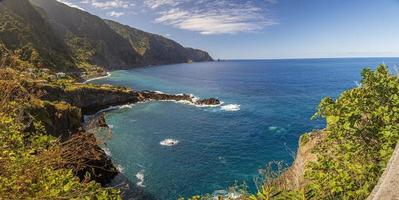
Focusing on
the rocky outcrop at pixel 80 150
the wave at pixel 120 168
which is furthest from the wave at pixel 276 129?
the rocky outcrop at pixel 80 150

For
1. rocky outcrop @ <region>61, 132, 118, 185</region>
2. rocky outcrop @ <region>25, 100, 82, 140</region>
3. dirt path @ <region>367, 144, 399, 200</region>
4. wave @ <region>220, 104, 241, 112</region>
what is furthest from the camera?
wave @ <region>220, 104, 241, 112</region>

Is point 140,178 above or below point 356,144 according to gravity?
below

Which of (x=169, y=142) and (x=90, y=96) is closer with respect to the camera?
(x=169, y=142)

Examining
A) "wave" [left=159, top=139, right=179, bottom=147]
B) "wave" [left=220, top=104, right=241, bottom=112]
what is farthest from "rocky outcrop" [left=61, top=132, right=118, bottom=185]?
"wave" [left=220, top=104, right=241, bottom=112]

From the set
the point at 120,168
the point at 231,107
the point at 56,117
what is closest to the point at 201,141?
the point at 120,168

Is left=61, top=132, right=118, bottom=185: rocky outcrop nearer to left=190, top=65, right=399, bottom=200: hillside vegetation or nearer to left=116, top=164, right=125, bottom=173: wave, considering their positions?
left=190, top=65, right=399, bottom=200: hillside vegetation

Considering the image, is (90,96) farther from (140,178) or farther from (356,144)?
(356,144)

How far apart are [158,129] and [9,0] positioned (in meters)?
149

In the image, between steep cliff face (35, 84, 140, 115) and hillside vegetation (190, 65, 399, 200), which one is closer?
hillside vegetation (190, 65, 399, 200)

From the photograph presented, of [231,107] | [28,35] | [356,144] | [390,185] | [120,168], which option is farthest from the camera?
[28,35]

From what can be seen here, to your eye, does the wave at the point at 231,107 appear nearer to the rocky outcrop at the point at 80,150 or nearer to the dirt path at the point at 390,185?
the rocky outcrop at the point at 80,150

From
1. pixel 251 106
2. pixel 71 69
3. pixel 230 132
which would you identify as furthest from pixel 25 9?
pixel 230 132

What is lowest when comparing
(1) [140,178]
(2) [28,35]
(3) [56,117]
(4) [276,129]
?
(1) [140,178]

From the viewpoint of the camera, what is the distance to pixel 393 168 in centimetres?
599
